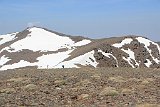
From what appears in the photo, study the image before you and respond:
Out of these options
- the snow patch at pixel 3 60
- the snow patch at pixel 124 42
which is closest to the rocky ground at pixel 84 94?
the snow patch at pixel 124 42

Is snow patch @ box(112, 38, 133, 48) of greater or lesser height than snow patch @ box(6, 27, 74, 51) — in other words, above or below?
below

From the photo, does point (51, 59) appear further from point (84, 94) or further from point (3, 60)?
point (84, 94)

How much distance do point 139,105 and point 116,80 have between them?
12.6 metres

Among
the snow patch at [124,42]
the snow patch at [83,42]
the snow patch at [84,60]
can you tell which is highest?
the snow patch at [83,42]

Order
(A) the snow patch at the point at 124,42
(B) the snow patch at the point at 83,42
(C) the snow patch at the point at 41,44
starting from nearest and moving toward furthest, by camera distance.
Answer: (A) the snow patch at the point at 124,42, (B) the snow patch at the point at 83,42, (C) the snow patch at the point at 41,44

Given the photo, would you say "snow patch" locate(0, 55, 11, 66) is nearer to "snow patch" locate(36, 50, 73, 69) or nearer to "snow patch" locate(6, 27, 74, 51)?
"snow patch" locate(36, 50, 73, 69)

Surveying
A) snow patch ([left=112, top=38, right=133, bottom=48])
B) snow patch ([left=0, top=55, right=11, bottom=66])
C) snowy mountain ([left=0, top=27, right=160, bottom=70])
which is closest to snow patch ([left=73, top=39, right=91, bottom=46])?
A: snowy mountain ([left=0, top=27, right=160, bottom=70])

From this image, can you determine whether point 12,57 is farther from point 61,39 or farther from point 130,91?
point 130,91

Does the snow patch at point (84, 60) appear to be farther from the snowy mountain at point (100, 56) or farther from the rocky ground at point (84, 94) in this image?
the rocky ground at point (84, 94)

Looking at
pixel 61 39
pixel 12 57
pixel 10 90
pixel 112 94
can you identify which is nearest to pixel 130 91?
pixel 112 94

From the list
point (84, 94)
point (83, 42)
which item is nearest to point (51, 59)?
point (83, 42)

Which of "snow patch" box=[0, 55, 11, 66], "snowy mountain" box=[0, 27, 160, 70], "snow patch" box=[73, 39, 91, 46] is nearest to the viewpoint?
"snowy mountain" box=[0, 27, 160, 70]

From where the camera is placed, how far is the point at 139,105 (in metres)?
18.4

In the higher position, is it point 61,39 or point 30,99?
point 61,39
